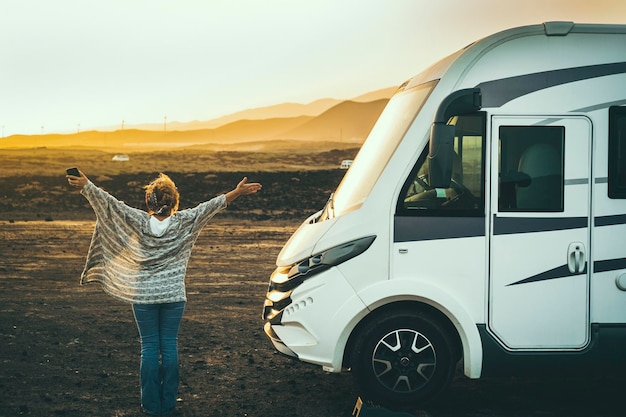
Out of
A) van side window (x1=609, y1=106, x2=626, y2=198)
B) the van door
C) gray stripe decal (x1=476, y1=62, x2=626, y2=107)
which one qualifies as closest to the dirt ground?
the van door

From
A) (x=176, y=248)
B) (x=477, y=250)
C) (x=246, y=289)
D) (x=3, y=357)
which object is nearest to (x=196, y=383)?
(x=176, y=248)

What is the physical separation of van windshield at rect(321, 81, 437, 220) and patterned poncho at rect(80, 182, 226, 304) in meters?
1.02

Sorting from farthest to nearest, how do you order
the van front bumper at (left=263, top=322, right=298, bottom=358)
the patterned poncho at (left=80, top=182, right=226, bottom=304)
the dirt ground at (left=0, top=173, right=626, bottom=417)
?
the dirt ground at (left=0, top=173, right=626, bottom=417) → the van front bumper at (left=263, top=322, right=298, bottom=358) → the patterned poncho at (left=80, top=182, right=226, bottom=304)

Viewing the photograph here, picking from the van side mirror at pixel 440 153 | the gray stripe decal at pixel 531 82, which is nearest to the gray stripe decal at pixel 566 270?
the van side mirror at pixel 440 153

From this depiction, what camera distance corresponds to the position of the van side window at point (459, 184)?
684cm

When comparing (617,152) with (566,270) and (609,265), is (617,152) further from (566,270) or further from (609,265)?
(566,270)

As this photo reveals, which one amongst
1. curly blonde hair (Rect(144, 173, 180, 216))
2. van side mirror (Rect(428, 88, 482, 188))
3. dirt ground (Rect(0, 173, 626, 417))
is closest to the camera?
van side mirror (Rect(428, 88, 482, 188))

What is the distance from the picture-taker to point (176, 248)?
686cm

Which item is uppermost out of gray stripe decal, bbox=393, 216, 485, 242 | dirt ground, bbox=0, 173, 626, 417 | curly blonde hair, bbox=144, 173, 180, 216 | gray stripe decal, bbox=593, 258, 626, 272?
curly blonde hair, bbox=144, 173, 180, 216

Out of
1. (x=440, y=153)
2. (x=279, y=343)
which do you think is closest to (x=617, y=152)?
(x=440, y=153)

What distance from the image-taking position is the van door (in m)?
6.84

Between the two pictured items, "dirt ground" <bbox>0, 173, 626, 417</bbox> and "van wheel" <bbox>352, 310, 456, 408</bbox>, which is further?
"dirt ground" <bbox>0, 173, 626, 417</bbox>

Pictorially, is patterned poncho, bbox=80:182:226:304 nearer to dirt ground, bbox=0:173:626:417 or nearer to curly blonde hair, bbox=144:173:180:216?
curly blonde hair, bbox=144:173:180:216

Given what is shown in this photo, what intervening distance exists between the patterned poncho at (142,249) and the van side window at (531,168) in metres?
2.32
